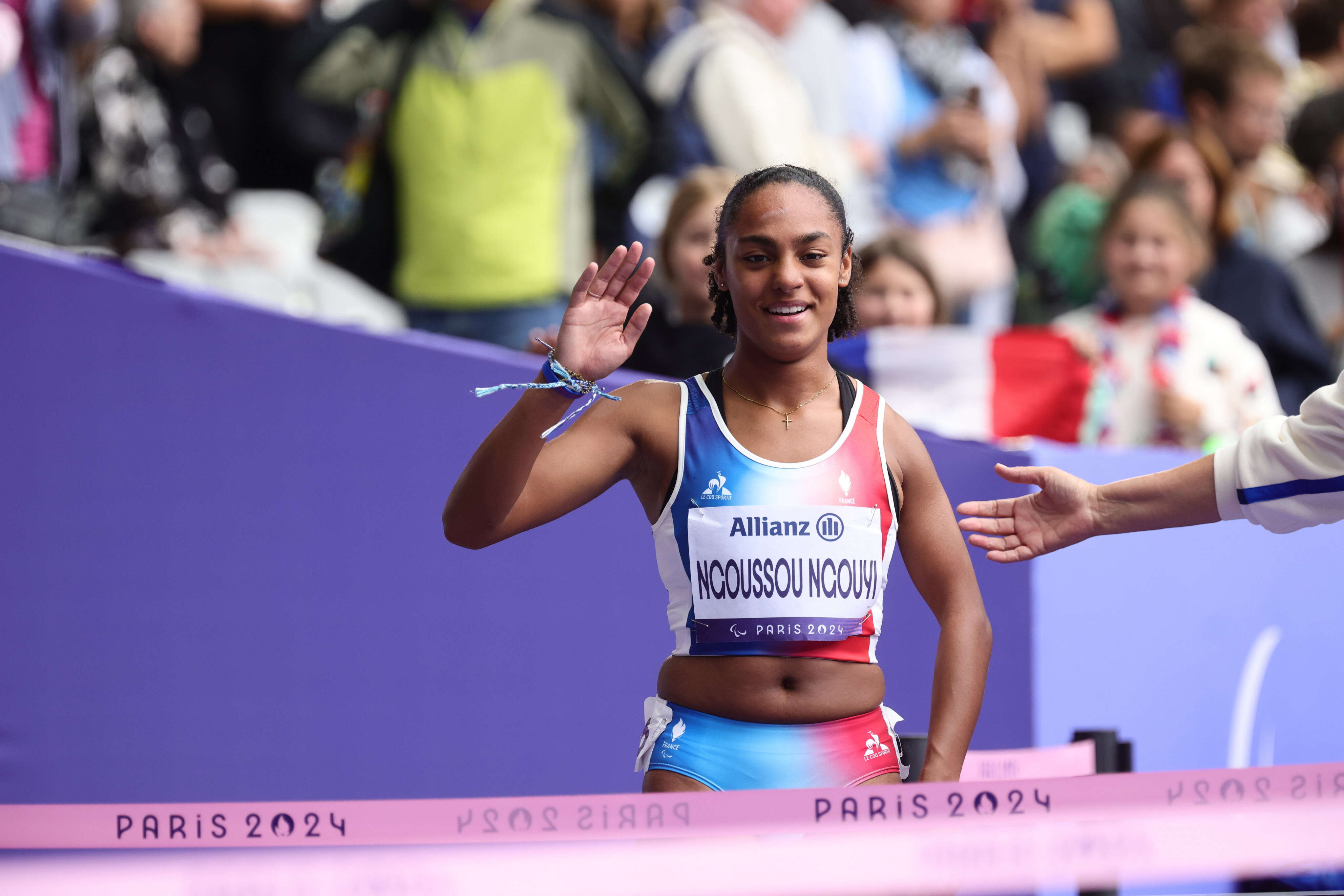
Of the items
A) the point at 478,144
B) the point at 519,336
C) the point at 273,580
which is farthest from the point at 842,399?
the point at 478,144

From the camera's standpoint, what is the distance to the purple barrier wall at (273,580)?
11.4 ft

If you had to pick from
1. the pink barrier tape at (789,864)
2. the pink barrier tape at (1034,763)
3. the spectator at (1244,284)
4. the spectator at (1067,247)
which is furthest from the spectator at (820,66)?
the pink barrier tape at (789,864)

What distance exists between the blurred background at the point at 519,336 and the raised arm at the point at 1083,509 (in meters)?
0.93

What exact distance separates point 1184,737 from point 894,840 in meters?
2.23

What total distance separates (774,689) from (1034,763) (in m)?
0.91

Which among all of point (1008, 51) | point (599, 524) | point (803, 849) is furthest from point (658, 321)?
point (1008, 51)

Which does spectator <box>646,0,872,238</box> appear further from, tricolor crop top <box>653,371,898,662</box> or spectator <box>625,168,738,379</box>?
tricolor crop top <box>653,371,898,662</box>

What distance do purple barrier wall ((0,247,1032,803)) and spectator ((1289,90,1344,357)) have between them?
11.0 feet

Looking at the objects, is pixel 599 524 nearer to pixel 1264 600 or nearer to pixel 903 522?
pixel 903 522

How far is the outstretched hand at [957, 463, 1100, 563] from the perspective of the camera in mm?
2812

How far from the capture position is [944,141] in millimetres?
6266

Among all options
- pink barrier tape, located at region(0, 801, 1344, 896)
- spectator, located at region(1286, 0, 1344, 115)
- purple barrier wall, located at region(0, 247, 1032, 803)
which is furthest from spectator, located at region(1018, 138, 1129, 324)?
pink barrier tape, located at region(0, 801, 1344, 896)

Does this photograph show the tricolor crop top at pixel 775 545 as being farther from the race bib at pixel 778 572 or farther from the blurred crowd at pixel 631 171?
the blurred crowd at pixel 631 171

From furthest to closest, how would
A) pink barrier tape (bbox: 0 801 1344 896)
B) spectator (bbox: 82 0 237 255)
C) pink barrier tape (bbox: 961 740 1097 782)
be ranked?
spectator (bbox: 82 0 237 255), pink barrier tape (bbox: 961 740 1097 782), pink barrier tape (bbox: 0 801 1344 896)
